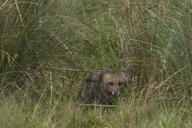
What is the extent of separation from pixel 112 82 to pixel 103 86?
0.14 metres

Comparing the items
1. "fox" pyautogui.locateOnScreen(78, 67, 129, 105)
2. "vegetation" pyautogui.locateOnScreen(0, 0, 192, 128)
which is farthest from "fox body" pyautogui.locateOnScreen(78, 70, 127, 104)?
"vegetation" pyautogui.locateOnScreen(0, 0, 192, 128)

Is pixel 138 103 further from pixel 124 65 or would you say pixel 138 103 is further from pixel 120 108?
pixel 124 65

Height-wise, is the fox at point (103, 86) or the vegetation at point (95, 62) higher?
the vegetation at point (95, 62)

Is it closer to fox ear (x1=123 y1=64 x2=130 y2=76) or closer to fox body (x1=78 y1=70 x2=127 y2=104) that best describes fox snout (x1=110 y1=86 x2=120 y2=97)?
fox body (x1=78 y1=70 x2=127 y2=104)

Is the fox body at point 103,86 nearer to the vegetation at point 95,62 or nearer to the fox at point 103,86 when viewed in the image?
the fox at point 103,86

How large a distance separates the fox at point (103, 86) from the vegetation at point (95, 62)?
0.13m

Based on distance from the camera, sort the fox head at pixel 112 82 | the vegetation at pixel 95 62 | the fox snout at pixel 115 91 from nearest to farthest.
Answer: the vegetation at pixel 95 62, the fox snout at pixel 115 91, the fox head at pixel 112 82

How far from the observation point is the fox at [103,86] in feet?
21.9

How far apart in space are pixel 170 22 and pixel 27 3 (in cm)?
190

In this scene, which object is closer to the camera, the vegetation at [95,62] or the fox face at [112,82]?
the vegetation at [95,62]

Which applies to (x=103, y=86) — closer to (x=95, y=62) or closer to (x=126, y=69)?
(x=95, y=62)

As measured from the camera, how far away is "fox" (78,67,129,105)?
263 inches

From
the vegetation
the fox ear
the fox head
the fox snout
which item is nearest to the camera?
the vegetation

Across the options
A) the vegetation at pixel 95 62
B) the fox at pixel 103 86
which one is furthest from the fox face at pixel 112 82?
the vegetation at pixel 95 62
